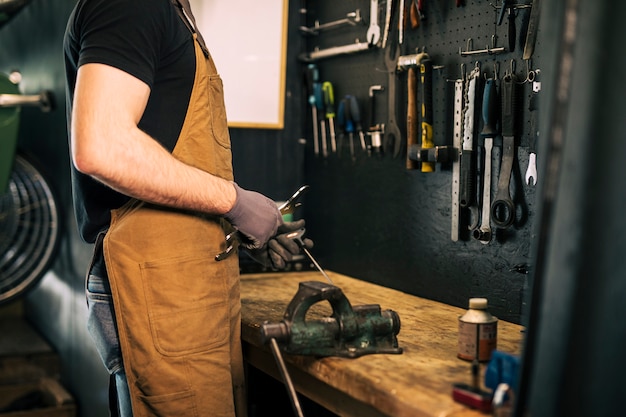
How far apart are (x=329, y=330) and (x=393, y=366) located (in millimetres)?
160

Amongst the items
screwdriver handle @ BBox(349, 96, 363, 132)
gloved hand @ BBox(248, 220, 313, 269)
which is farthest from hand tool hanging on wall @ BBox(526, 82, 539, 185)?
screwdriver handle @ BBox(349, 96, 363, 132)

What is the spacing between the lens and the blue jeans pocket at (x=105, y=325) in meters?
1.74

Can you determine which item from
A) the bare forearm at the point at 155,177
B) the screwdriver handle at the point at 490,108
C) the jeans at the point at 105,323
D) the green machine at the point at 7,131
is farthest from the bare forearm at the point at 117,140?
the green machine at the point at 7,131

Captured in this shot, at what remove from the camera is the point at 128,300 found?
1.64 m

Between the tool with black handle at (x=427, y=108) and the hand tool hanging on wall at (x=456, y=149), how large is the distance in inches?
3.7

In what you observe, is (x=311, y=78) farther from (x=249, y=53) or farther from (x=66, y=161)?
(x=66, y=161)

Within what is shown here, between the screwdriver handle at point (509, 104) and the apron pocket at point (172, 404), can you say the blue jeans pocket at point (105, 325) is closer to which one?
the apron pocket at point (172, 404)

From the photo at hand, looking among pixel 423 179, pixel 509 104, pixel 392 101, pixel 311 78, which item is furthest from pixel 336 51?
pixel 509 104

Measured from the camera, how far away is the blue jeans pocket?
1739mm

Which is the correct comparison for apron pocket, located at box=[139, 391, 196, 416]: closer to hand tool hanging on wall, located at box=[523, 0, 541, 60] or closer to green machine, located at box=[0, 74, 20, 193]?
hand tool hanging on wall, located at box=[523, 0, 541, 60]

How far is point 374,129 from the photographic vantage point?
8.51 ft

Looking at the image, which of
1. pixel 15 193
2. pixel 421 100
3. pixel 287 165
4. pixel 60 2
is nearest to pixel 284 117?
pixel 287 165

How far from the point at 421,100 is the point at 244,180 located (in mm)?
881

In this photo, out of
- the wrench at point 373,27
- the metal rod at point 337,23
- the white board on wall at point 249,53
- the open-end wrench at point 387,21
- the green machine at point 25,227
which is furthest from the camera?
the green machine at point 25,227
